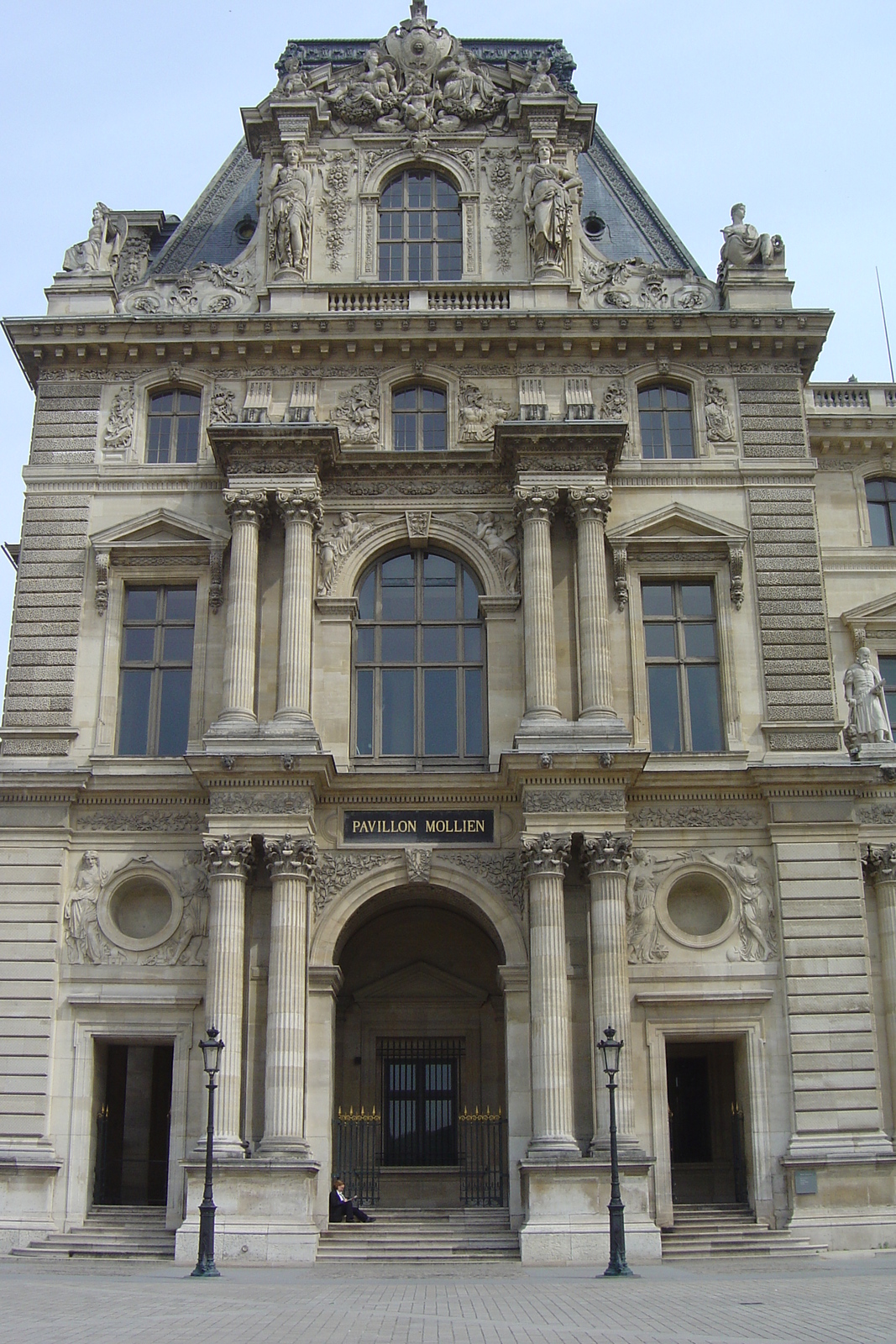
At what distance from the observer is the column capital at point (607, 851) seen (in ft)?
92.9

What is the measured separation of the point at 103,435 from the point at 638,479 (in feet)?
40.1

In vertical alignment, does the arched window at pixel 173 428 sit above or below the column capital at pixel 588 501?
above

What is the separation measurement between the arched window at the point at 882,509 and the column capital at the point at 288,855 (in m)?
16.2

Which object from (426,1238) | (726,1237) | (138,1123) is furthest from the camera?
(138,1123)

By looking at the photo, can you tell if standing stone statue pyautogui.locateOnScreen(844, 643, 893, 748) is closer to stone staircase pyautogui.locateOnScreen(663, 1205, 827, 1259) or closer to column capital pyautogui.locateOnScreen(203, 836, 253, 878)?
stone staircase pyautogui.locateOnScreen(663, 1205, 827, 1259)

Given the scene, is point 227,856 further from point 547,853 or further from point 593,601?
point 593,601

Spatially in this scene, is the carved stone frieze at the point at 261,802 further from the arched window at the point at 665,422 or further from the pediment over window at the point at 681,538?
the arched window at the point at 665,422

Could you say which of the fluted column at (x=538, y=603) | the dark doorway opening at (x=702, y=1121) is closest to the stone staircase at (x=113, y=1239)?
the dark doorway opening at (x=702, y=1121)

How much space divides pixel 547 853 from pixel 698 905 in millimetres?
3970

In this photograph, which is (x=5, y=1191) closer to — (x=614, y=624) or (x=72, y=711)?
(x=72, y=711)

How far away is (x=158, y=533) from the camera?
32156 millimetres

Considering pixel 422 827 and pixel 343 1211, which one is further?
pixel 422 827

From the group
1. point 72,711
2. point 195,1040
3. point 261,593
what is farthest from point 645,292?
point 195,1040

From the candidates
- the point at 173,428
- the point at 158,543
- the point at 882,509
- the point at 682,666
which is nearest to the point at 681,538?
the point at 682,666
